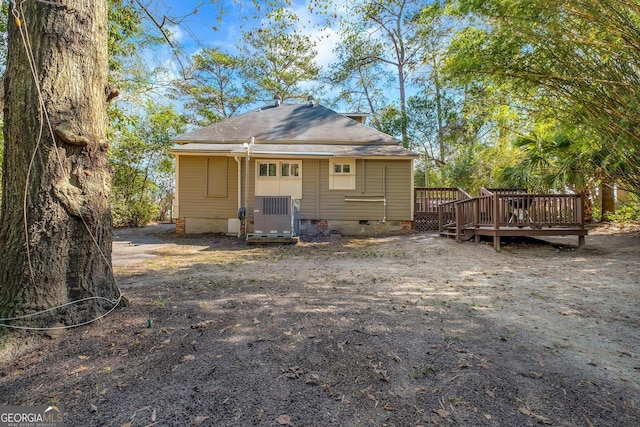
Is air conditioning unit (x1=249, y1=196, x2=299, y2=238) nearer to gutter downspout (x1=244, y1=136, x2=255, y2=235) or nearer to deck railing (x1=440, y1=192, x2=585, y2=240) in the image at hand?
gutter downspout (x1=244, y1=136, x2=255, y2=235)

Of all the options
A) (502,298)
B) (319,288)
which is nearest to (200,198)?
(319,288)

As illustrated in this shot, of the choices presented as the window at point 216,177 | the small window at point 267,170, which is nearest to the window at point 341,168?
the small window at point 267,170

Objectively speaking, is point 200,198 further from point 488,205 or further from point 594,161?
point 594,161

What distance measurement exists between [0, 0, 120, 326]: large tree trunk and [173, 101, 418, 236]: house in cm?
799

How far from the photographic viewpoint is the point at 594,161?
7.19m

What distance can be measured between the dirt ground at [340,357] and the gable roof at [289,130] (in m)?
8.20

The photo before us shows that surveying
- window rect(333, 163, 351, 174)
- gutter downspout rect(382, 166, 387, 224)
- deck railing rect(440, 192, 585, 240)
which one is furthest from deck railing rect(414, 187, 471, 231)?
deck railing rect(440, 192, 585, 240)

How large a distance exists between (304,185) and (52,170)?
8.87 meters

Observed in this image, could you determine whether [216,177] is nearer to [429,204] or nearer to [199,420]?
[429,204]

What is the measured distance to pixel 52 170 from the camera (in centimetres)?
232

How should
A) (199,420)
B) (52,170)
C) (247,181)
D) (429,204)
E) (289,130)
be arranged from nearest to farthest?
1. (199,420)
2. (52,170)
3. (247,181)
4. (429,204)
5. (289,130)

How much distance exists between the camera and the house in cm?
1084

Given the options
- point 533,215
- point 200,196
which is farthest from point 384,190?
point 200,196

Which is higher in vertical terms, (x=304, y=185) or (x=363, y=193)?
(x=304, y=185)
